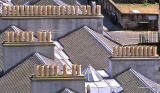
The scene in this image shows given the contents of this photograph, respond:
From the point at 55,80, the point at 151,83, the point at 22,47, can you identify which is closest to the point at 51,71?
the point at 55,80

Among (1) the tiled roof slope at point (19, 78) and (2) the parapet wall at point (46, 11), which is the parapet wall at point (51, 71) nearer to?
Result: (1) the tiled roof slope at point (19, 78)

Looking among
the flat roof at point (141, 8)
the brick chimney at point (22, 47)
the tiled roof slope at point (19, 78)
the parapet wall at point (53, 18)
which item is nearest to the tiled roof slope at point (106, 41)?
the parapet wall at point (53, 18)

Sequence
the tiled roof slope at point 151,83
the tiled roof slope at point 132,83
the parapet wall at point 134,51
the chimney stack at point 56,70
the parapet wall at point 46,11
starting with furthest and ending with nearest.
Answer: the parapet wall at point 46,11, the parapet wall at point 134,51, the tiled roof slope at point 151,83, the tiled roof slope at point 132,83, the chimney stack at point 56,70

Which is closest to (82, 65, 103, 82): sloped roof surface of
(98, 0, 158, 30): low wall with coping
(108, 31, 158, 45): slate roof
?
(108, 31, 158, 45): slate roof

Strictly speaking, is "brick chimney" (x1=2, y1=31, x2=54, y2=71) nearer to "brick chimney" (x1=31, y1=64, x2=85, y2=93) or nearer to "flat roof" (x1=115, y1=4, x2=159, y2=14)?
"brick chimney" (x1=31, y1=64, x2=85, y2=93)

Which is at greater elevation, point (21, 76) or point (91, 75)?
point (91, 75)

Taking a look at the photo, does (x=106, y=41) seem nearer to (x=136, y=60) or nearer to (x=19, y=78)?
(x=136, y=60)
